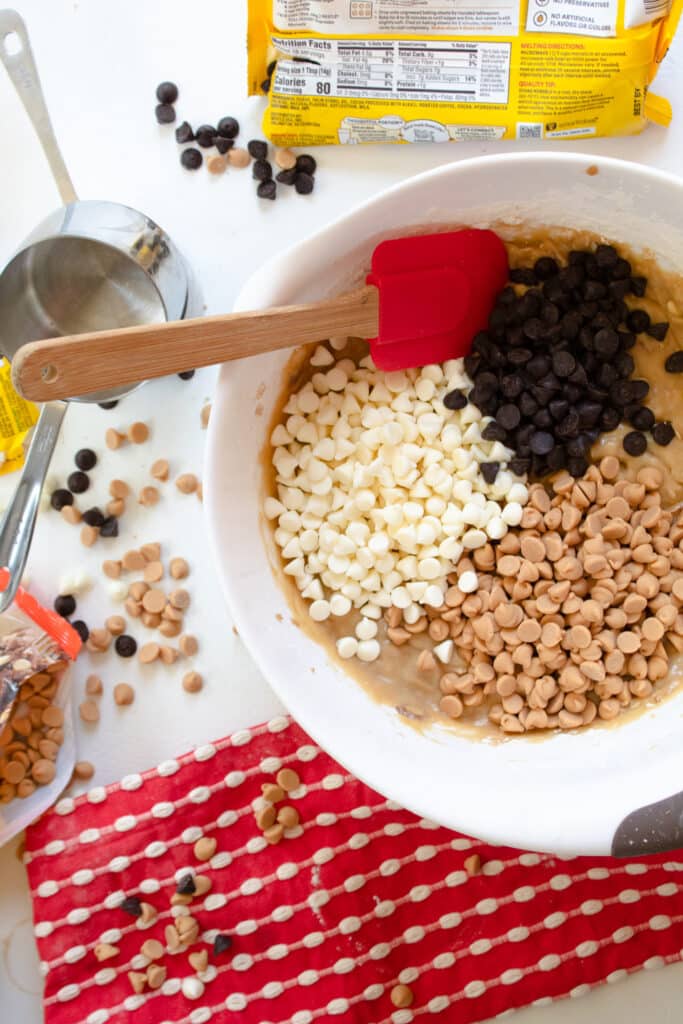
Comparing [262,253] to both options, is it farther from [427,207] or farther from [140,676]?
[140,676]

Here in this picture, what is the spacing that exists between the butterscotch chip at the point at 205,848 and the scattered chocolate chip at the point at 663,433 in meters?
0.78

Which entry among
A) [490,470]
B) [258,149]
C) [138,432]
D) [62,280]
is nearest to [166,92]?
[258,149]

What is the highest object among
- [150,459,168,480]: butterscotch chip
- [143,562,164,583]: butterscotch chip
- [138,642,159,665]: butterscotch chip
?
[150,459,168,480]: butterscotch chip

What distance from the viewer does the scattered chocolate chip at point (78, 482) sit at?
4.24 ft

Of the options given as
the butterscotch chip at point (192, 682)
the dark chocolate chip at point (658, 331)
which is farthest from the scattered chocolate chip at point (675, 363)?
the butterscotch chip at point (192, 682)

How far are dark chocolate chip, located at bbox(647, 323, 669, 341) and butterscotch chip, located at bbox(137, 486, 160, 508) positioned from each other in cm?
67

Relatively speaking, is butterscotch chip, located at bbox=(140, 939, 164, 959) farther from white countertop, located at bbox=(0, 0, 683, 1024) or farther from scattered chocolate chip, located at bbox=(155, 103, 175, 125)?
scattered chocolate chip, located at bbox=(155, 103, 175, 125)

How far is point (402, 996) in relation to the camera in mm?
1243

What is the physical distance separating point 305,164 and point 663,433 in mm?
584

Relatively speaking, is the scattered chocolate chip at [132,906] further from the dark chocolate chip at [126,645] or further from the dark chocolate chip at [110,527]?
the dark chocolate chip at [110,527]

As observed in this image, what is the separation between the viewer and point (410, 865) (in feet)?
4.16

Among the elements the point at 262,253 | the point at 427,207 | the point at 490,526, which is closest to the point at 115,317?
the point at 262,253

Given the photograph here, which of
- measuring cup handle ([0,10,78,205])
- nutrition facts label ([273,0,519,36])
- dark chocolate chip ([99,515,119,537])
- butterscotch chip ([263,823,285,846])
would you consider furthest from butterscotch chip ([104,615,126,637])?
nutrition facts label ([273,0,519,36])

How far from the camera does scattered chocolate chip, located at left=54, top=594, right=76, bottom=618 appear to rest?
1305 millimetres
